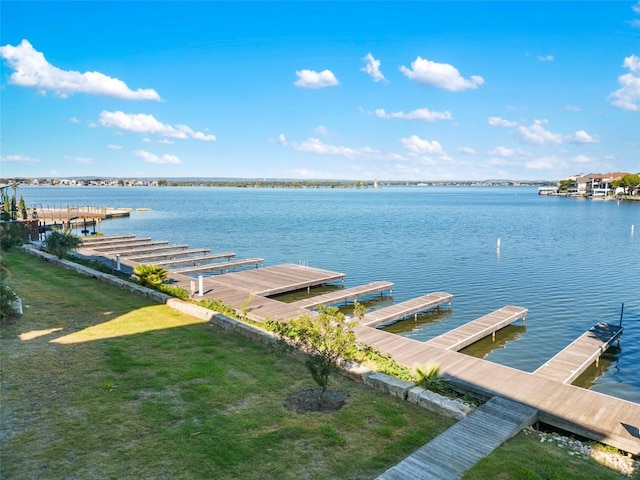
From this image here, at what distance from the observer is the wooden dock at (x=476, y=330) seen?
1469 centimetres

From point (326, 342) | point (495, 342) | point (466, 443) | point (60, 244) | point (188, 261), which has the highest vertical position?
point (60, 244)

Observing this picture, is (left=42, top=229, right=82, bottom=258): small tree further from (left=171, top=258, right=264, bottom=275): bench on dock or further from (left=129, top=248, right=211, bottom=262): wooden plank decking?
(left=171, top=258, right=264, bottom=275): bench on dock

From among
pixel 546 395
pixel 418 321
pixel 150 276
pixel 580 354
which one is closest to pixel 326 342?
pixel 546 395

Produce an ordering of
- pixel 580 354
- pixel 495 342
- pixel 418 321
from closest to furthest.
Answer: pixel 580 354
pixel 495 342
pixel 418 321

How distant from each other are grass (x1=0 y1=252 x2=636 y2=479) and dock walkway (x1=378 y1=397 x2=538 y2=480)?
0.66 ft

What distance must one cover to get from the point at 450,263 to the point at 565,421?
22967 mm

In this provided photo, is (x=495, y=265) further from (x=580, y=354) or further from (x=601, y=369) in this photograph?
(x=580, y=354)

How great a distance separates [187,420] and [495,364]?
8.80m

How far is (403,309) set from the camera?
754 inches

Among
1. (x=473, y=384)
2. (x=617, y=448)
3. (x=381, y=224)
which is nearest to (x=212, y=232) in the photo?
(x=381, y=224)

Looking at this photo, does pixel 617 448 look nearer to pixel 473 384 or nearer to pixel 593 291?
pixel 473 384

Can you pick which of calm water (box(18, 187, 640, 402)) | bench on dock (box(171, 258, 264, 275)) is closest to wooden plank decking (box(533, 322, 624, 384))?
calm water (box(18, 187, 640, 402))

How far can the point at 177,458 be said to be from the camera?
20.0ft

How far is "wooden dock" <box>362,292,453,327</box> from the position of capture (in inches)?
690
